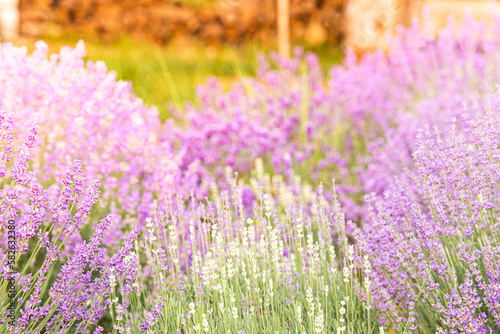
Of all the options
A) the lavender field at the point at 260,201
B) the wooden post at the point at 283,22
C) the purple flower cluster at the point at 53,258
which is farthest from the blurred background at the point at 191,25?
the purple flower cluster at the point at 53,258

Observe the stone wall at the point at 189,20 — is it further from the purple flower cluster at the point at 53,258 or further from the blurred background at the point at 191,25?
the purple flower cluster at the point at 53,258

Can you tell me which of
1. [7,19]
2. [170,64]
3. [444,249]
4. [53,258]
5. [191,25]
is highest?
[191,25]

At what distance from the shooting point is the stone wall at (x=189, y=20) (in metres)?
9.63

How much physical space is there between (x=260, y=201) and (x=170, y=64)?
16.8 feet

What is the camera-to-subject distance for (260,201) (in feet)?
7.84

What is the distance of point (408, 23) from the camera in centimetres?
623

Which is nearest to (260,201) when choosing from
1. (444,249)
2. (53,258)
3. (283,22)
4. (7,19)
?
(444,249)

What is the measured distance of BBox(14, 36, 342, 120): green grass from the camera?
18.0 ft

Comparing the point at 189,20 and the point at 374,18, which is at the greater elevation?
the point at 189,20

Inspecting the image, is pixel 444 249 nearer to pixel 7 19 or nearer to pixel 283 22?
pixel 283 22

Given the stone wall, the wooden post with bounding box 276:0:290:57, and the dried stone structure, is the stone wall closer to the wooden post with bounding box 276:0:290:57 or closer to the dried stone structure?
the dried stone structure

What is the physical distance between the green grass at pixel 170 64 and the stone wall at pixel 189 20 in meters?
0.41

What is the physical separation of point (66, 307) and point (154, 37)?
846 centimetres

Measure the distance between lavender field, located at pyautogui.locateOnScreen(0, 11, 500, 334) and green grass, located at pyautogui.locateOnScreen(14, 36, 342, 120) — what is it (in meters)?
1.20
